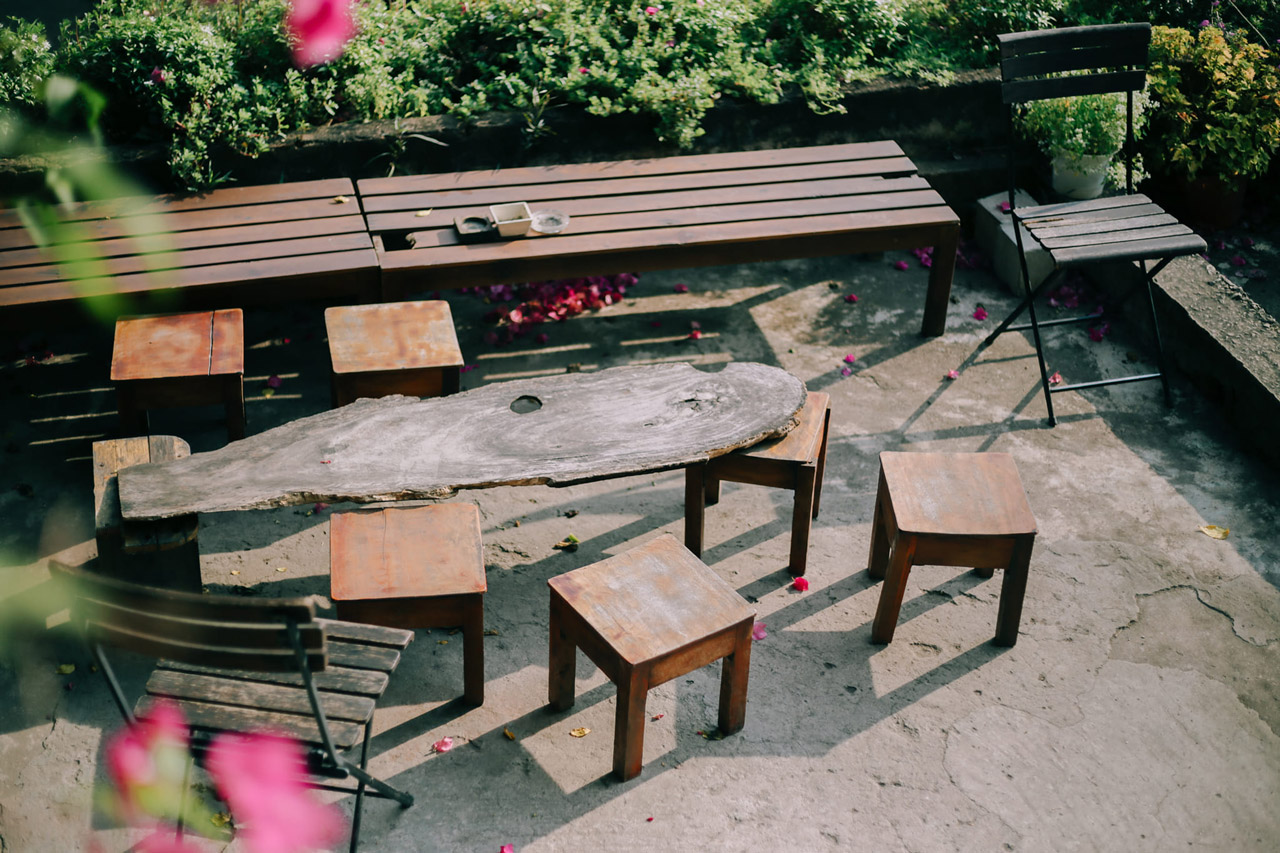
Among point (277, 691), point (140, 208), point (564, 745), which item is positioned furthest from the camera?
point (140, 208)

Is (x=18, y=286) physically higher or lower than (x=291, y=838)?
higher

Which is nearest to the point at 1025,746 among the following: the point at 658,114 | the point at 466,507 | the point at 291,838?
the point at 466,507

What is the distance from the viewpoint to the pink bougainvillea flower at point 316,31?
5.77m

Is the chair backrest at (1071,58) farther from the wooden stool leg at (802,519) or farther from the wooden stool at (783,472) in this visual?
the wooden stool leg at (802,519)

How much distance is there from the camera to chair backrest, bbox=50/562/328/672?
2.60 metres

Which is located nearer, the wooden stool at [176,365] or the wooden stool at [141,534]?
the wooden stool at [141,534]

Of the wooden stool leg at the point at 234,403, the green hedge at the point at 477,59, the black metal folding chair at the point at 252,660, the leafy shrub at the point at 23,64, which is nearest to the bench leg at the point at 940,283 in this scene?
the green hedge at the point at 477,59

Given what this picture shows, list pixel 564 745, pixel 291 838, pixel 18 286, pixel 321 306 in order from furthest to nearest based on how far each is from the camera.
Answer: pixel 321 306, pixel 18 286, pixel 564 745, pixel 291 838

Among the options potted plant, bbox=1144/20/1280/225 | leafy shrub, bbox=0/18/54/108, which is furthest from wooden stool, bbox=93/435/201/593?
potted plant, bbox=1144/20/1280/225

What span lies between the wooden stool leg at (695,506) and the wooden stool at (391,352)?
38.7 inches

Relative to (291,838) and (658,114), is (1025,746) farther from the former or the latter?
(658,114)

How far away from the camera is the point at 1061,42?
17.2 ft

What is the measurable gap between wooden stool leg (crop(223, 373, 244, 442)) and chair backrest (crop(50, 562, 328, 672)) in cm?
164

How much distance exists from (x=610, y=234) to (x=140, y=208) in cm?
208
